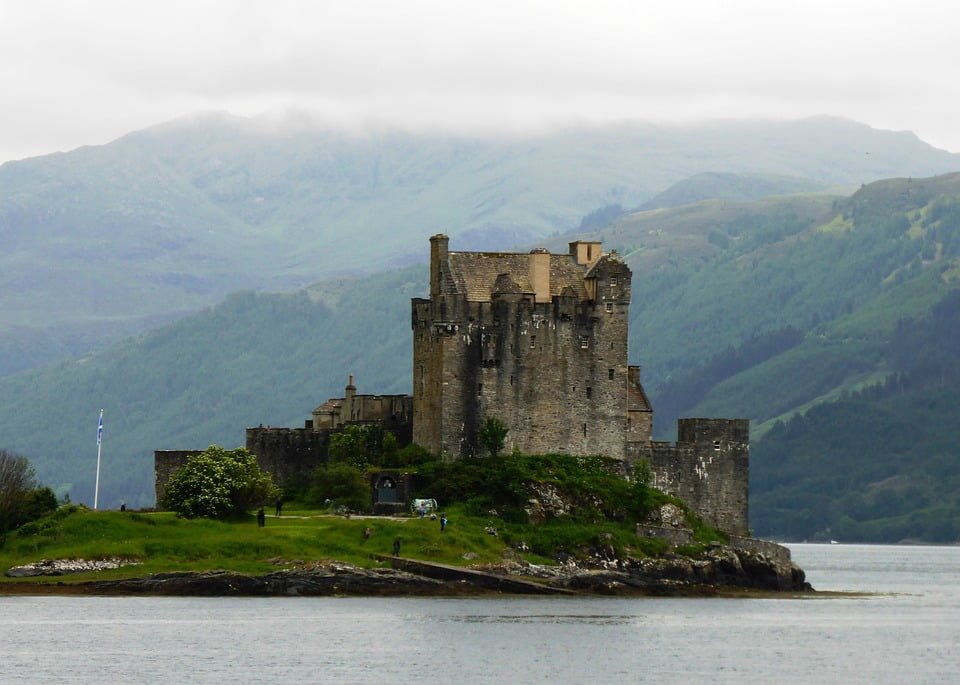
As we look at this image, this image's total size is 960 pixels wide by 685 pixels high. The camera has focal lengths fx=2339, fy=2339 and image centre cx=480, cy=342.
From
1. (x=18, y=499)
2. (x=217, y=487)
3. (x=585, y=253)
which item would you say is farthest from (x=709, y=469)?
(x=18, y=499)

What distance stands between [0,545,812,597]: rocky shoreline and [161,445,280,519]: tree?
8.60 meters

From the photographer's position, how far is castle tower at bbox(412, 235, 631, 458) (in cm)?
13812

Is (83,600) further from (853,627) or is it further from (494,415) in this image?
(853,627)

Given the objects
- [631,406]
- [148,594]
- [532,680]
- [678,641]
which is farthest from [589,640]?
[631,406]

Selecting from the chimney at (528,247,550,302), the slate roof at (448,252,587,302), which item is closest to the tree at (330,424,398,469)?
the slate roof at (448,252,587,302)

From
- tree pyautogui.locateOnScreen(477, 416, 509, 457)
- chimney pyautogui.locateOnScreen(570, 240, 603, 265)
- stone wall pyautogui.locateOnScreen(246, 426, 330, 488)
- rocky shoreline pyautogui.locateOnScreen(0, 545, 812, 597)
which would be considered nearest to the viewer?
rocky shoreline pyautogui.locateOnScreen(0, 545, 812, 597)

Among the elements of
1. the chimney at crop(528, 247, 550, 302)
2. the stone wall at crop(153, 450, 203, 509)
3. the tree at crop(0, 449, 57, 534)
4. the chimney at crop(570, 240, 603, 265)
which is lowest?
the tree at crop(0, 449, 57, 534)

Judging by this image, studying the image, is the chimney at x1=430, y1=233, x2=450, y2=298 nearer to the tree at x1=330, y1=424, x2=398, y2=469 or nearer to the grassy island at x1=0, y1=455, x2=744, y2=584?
the tree at x1=330, y1=424, x2=398, y2=469

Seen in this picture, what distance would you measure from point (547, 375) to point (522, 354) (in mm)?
2056

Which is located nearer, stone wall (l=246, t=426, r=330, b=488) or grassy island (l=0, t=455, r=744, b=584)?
grassy island (l=0, t=455, r=744, b=584)

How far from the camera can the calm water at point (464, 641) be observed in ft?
317

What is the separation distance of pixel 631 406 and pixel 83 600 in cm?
3807

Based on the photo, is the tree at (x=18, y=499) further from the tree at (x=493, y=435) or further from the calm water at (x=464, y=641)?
the tree at (x=493, y=435)

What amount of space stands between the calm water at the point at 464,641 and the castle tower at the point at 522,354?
13.9 m
